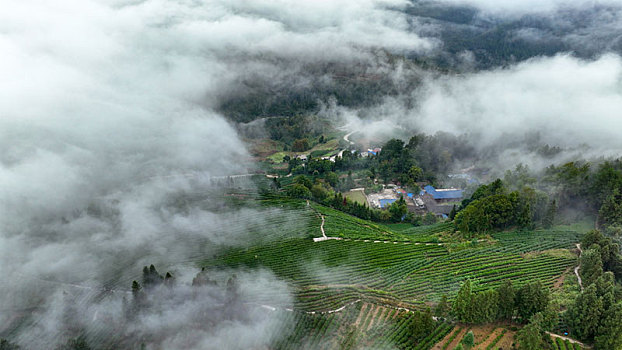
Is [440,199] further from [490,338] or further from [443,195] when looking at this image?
[490,338]

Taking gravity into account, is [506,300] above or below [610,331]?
below

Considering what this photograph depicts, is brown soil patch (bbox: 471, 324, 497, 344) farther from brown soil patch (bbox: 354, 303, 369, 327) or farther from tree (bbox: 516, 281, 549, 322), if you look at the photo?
brown soil patch (bbox: 354, 303, 369, 327)

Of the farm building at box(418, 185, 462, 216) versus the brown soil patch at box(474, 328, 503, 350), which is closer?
the brown soil patch at box(474, 328, 503, 350)

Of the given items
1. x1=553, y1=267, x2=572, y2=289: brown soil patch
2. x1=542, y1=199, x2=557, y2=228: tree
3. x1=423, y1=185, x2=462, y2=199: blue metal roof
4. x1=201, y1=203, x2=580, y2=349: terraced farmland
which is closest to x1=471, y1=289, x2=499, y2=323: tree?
x1=201, y1=203, x2=580, y2=349: terraced farmland

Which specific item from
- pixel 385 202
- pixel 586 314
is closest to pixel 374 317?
pixel 586 314

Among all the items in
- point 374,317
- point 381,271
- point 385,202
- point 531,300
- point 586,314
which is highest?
point 586,314

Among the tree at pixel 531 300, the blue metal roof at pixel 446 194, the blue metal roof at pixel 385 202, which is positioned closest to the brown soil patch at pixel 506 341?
the tree at pixel 531 300

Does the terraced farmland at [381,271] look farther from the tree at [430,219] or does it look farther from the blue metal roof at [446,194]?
the blue metal roof at [446,194]

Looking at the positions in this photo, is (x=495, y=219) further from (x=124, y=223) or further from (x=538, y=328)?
(x=124, y=223)
